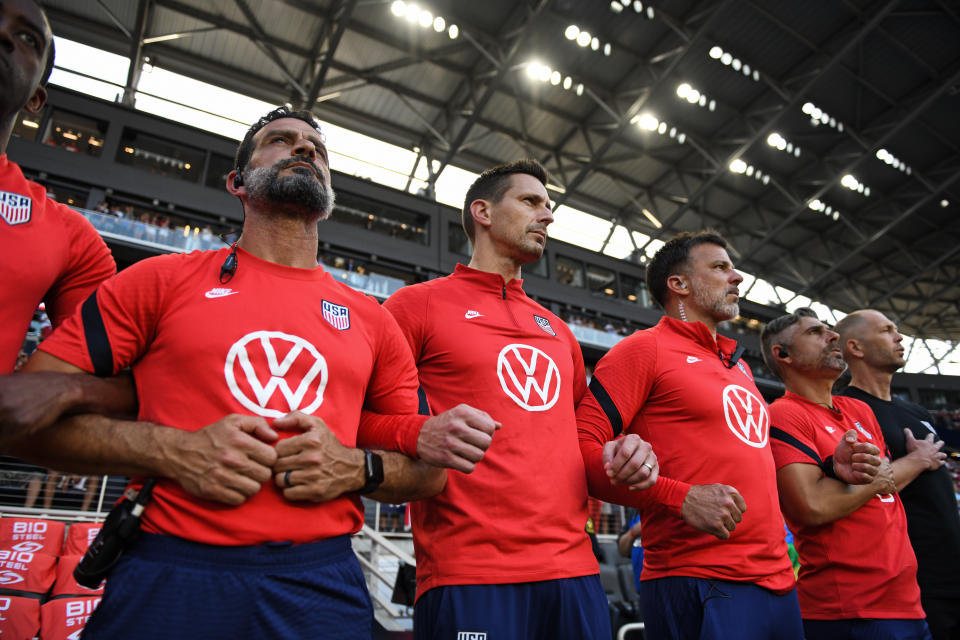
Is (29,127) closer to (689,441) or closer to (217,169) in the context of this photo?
(217,169)

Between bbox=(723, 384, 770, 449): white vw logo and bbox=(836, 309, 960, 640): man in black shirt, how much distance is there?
1.15 metres

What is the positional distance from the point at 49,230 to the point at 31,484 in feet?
19.0

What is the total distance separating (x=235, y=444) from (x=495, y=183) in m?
1.80

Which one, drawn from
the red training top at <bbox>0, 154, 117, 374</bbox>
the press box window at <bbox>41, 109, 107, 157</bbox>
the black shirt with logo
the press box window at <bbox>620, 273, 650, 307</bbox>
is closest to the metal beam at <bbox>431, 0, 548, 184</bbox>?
the press box window at <bbox>620, 273, 650, 307</bbox>

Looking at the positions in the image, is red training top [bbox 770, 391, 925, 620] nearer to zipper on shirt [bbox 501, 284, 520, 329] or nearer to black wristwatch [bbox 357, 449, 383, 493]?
zipper on shirt [bbox 501, 284, 520, 329]

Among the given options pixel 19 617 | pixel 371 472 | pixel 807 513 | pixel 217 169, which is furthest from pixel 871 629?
pixel 217 169

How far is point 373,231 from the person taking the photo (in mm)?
16719

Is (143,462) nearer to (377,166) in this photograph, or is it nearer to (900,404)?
(900,404)

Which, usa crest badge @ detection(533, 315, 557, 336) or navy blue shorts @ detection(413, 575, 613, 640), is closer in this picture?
navy blue shorts @ detection(413, 575, 613, 640)

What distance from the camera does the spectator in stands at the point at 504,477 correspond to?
58.4 inches

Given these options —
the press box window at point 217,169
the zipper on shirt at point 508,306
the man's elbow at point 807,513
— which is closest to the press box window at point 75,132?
the press box window at point 217,169

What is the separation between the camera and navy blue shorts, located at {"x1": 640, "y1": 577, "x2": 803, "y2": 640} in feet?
5.70

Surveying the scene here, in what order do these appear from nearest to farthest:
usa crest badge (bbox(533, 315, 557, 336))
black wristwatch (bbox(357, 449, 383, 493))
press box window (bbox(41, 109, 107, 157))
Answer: black wristwatch (bbox(357, 449, 383, 493)) → usa crest badge (bbox(533, 315, 557, 336)) → press box window (bbox(41, 109, 107, 157))

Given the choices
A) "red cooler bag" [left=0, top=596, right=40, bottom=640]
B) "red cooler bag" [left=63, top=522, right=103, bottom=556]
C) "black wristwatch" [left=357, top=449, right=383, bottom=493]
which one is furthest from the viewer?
"red cooler bag" [left=63, top=522, right=103, bottom=556]
